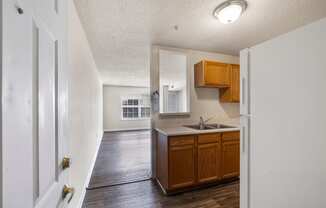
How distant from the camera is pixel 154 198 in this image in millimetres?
2102

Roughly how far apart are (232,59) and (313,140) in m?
2.90

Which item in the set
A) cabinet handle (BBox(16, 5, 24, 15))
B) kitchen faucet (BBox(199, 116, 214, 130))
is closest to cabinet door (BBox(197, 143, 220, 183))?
kitchen faucet (BBox(199, 116, 214, 130))

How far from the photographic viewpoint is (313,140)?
80 centimetres

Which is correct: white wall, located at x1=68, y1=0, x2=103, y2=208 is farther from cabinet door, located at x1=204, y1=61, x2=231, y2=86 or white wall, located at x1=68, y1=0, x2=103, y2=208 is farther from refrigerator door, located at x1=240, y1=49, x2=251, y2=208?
cabinet door, located at x1=204, y1=61, x2=231, y2=86

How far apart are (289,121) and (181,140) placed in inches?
56.3

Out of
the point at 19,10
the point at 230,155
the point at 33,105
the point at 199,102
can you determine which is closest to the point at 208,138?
the point at 230,155

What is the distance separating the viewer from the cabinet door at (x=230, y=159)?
2.45 metres

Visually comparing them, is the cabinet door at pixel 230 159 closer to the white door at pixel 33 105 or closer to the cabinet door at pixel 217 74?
the cabinet door at pixel 217 74

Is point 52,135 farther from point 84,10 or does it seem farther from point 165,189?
point 165,189

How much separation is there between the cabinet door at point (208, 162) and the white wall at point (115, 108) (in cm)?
624

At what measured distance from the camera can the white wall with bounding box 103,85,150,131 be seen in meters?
7.64

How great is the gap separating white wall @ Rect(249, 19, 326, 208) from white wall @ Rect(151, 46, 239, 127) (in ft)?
5.63

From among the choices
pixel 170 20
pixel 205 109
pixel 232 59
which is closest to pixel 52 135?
pixel 170 20

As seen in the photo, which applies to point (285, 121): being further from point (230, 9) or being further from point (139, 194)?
point (139, 194)
